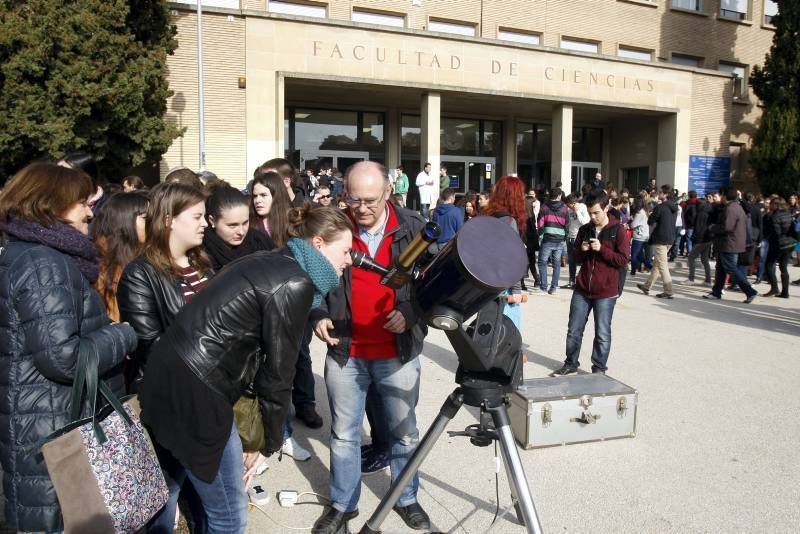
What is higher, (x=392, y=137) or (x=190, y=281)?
(x=392, y=137)

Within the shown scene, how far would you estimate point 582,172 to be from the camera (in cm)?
2277

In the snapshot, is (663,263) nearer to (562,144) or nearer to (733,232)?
(733,232)

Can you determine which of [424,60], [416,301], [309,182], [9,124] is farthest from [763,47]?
[416,301]

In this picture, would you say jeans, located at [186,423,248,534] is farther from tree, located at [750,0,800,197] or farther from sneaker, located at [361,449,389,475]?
tree, located at [750,0,800,197]

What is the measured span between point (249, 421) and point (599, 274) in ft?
13.0

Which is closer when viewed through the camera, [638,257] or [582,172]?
[638,257]

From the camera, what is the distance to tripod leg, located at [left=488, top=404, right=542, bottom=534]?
2102 millimetres

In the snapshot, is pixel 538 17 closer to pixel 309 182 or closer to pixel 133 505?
pixel 309 182

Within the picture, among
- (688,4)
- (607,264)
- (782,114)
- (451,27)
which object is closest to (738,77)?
(688,4)

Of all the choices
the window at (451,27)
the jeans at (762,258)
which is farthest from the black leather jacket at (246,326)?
the window at (451,27)

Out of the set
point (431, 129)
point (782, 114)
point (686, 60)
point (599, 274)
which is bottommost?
point (599, 274)

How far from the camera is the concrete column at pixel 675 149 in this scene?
19703 mm

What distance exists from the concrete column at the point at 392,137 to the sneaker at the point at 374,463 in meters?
15.6

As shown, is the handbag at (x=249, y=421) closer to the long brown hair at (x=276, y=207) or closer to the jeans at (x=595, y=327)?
the long brown hair at (x=276, y=207)
